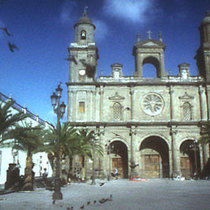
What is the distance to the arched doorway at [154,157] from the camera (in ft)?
127

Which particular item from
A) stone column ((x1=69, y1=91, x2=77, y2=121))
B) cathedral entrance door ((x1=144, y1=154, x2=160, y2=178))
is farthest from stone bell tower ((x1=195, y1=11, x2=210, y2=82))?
stone column ((x1=69, y1=91, x2=77, y2=121))

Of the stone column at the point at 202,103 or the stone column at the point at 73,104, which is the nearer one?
the stone column at the point at 73,104

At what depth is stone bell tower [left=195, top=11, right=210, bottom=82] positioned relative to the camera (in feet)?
131

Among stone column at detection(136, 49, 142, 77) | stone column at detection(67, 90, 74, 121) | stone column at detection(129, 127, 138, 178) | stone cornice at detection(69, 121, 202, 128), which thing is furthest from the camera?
stone column at detection(136, 49, 142, 77)

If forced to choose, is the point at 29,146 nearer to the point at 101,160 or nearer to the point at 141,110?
the point at 101,160

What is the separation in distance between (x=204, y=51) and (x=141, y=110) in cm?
1289

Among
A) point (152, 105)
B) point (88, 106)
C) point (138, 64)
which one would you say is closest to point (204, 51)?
point (138, 64)

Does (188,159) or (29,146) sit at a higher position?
(29,146)

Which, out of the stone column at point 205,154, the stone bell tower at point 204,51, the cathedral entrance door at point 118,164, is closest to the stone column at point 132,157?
the cathedral entrance door at point 118,164

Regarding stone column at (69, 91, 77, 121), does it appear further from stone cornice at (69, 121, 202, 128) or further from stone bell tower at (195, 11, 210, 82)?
stone bell tower at (195, 11, 210, 82)

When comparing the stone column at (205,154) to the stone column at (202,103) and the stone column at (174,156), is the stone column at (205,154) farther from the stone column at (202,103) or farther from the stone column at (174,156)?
the stone column at (202,103)

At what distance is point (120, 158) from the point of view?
129 ft

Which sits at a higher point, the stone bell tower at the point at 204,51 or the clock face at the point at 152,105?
the stone bell tower at the point at 204,51

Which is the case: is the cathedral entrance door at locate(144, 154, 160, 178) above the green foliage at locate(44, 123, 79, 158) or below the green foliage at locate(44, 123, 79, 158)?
below
